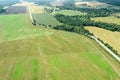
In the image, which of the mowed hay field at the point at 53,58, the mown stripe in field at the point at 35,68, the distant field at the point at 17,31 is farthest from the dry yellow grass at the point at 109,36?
the mown stripe in field at the point at 35,68

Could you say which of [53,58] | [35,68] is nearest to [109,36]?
[53,58]

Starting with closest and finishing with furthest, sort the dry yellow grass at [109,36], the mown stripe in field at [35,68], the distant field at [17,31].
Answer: the mown stripe in field at [35,68] < the dry yellow grass at [109,36] < the distant field at [17,31]

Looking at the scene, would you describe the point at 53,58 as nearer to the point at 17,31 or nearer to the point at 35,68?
the point at 35,68

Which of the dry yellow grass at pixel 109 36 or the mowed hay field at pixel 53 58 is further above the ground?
the mowed hay field at pixel 53 58

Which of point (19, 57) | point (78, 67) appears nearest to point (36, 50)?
point (19, 57)

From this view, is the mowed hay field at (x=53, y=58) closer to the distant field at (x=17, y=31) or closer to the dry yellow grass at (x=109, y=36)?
the distant field at (x=17, y=31)
